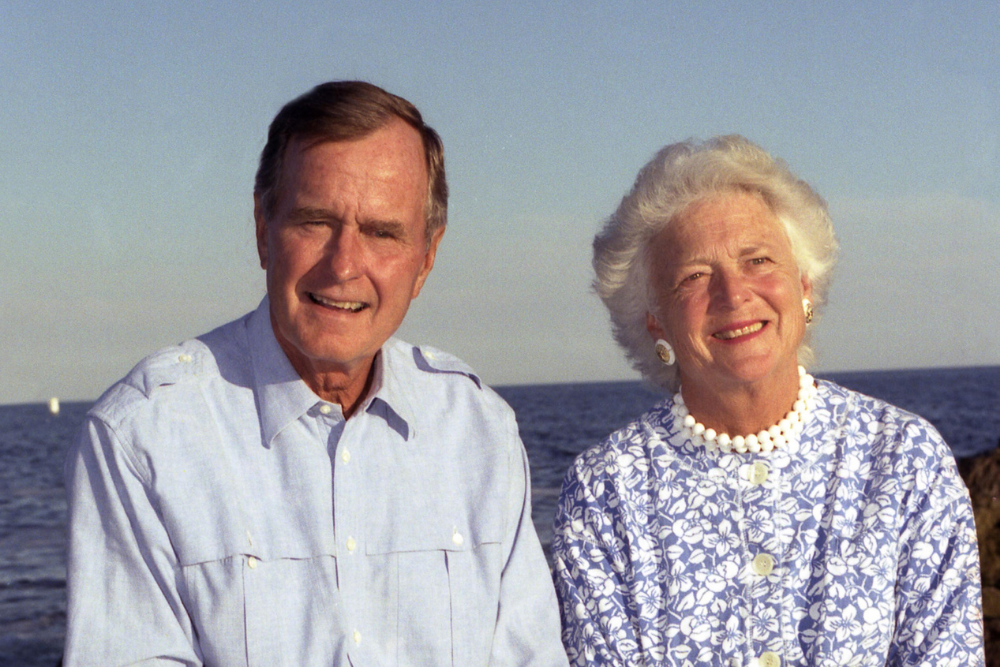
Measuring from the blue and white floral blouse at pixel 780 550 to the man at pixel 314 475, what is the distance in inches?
11.4

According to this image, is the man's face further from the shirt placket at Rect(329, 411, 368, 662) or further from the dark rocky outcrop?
the dark rocky outcrop

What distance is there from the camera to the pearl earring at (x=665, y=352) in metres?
3.49

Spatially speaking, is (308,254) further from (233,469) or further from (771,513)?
(771,513)

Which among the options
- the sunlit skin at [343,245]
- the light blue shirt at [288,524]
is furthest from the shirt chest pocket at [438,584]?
the sunlit skin at [343,245]

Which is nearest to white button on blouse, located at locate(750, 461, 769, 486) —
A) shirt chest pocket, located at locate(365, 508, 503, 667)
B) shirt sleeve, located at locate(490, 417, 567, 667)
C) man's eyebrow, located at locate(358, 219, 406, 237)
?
shirt sleeve, located at locate(490, 417, 567, 667)

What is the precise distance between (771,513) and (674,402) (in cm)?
51

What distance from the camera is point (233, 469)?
280 cm

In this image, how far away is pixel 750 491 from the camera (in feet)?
10.8

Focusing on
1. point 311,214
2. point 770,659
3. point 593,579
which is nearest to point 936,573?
point 770,659

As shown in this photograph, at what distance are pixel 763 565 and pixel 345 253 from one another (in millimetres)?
1610

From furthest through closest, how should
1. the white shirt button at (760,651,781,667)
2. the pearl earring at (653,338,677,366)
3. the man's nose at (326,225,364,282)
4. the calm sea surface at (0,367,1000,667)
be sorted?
the calm sea surface at (0,367,1000,667) → the pearl earring at (653,338,677,366) → the white shirt button at (760,651,781,667) → the man's nose at (326,225,364,282)

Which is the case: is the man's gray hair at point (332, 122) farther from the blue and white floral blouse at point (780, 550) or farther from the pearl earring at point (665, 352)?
the blue and white floral blouse at point (780, 550)

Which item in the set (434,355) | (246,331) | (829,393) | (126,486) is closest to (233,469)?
(126,486)

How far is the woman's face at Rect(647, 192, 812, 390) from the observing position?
3207 mm
